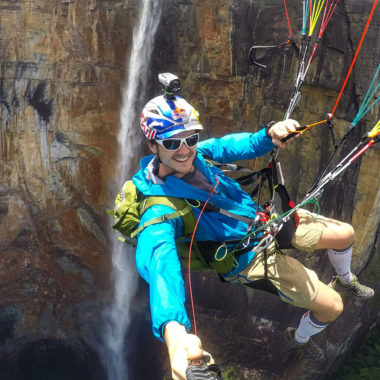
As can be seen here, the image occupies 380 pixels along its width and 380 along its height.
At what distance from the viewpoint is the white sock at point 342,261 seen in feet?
13.4

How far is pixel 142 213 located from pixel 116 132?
5646 mm

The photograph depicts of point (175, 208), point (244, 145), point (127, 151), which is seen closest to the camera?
point (175, 208)

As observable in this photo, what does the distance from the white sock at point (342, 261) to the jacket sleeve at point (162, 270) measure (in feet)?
6.47

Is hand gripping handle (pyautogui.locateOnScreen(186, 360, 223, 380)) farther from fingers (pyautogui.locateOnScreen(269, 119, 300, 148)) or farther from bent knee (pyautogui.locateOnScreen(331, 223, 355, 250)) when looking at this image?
bent knee (pyautogui.locateOnScreen(331, 223, 355, 250))

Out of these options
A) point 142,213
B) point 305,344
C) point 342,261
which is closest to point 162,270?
point 142,213

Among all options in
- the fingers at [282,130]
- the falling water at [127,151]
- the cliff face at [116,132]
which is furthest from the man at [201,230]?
the falling water at [127,151]

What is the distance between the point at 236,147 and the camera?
3.74 m

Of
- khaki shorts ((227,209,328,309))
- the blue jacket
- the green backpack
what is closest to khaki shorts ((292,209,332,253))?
khaki shorts ((227,209,328,309))

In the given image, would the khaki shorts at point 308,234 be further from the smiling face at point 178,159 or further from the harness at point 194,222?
the smiling face at point 178,159

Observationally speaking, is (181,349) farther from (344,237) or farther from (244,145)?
(344,237)

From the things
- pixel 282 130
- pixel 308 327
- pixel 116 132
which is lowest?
pixel 308 327

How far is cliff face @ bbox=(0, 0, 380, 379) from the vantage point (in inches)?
262

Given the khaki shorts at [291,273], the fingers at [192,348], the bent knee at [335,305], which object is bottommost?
the bent knee at [335,305]

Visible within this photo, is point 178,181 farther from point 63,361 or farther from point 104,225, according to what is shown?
point 63,361
